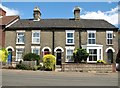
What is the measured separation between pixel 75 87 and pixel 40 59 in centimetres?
2518

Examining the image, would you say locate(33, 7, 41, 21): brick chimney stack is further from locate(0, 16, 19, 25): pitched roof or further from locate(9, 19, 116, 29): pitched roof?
locate(0, 16, 19, 25): pitched roof

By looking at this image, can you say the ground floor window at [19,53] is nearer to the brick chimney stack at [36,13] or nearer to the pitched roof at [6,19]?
the pitched roof at [6,19]

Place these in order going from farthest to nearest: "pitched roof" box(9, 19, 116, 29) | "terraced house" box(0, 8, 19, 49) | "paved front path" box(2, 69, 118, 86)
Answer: "pitched roof" box(9, 19, 116, 29) → "terraced house" box(0, 8, 19, 49) → "paved front path" box(2, 69, 118, 86)

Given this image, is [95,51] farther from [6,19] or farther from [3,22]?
[6,19]

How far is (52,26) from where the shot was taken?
40.6 m

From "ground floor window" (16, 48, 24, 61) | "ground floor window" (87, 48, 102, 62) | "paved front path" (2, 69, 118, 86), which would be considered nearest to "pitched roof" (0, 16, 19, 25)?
"ground floor window" (16, 48, 24, 61)

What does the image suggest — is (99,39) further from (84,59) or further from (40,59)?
(40,59)

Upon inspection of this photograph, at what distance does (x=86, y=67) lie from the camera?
2998 centimetres

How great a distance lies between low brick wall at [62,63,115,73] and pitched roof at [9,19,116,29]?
11636 millimetres

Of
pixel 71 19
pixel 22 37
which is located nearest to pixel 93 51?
pixel 71 19

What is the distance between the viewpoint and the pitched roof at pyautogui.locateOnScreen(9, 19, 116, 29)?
40.7 meters

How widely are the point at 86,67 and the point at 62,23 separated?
13.8m

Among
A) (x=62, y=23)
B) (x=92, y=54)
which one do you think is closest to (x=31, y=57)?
(x=62, y=23)

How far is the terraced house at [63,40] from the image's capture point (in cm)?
3984
